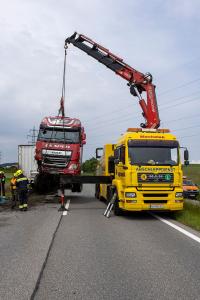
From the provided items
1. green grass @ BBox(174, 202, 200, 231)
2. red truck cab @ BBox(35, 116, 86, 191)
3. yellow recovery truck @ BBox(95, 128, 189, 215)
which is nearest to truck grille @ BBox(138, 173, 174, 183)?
yellow recovery truck @ BBox(95, 128, 189, 215)

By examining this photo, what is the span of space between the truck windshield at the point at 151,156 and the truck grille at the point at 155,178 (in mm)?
365

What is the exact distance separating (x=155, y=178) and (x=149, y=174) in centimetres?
23

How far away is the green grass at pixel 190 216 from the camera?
1158cm

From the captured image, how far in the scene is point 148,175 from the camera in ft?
43.6

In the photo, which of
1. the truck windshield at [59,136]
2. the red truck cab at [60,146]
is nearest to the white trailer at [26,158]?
the red truck cab at [60,146]

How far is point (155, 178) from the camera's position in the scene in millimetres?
13312

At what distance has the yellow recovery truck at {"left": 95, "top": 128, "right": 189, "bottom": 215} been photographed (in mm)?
13180

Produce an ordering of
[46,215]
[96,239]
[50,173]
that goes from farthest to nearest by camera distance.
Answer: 1. [50,173]
2. [46,215]
3. [96,239]

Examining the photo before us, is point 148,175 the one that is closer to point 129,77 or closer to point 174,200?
point 174,200

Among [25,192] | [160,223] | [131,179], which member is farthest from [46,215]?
[160,223]

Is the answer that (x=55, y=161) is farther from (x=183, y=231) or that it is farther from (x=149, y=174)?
(x=183, y=231)

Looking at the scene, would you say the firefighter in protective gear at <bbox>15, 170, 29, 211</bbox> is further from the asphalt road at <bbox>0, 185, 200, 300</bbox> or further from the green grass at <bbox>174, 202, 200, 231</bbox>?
the green grass at <bbox>174, 202, 200, 231</bbox>

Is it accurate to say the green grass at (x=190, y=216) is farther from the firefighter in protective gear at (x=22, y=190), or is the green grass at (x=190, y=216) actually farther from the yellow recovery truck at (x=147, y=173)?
the firefighter in protective gear at (x=22, y=190)

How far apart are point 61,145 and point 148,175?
785cm
